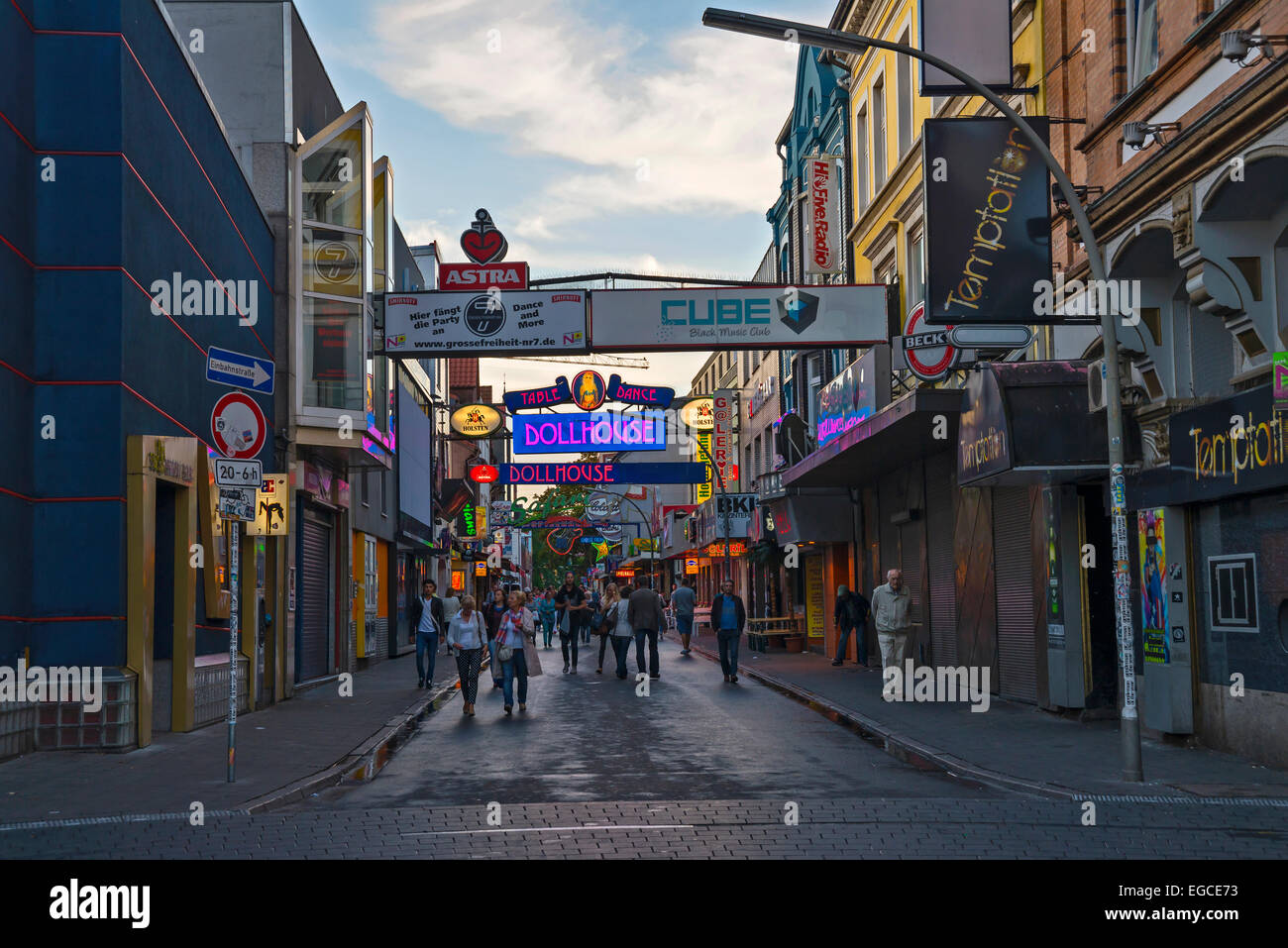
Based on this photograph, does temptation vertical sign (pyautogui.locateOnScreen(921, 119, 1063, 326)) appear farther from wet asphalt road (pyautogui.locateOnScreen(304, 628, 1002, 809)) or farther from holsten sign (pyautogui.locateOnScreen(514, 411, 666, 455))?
holsten sign (pyautogui.locateOnScreen(514, 411, 666, 455))

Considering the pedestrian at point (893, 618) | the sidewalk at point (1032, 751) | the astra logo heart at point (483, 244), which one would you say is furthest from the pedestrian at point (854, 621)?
the astra logo heart at point (483, 244)

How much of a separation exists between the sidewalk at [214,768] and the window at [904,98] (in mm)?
13257

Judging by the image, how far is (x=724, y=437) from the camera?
1993 inches

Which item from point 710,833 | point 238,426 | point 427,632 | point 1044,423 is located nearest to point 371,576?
point 427,632

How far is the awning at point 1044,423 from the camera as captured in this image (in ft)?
47.4

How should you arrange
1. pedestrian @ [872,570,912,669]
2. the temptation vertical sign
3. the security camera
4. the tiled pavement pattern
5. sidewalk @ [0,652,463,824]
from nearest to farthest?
1. the tiled pavement pattern
2. sidewalk @ [0,652,463,824]
3. the security camera
4. the temptation vertical sign
5. pedestrian @ [872,570,912,669]

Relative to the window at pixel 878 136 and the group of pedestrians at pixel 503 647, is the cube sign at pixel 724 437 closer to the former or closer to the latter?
the window at pixel 878 136

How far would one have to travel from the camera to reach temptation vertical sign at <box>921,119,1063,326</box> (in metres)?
14.2

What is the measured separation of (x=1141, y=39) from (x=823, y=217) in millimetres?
15181

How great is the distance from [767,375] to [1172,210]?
3212 centimetres

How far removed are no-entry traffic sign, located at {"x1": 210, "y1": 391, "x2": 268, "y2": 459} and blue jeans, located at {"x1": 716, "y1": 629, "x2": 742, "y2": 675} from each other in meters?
13.3

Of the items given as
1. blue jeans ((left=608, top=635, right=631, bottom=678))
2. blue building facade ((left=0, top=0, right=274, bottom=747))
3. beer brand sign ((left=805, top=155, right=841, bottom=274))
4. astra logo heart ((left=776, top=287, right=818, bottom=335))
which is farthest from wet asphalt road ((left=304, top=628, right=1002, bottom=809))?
beer brand sign ((left=805, top=155, right=841, bottom=274))

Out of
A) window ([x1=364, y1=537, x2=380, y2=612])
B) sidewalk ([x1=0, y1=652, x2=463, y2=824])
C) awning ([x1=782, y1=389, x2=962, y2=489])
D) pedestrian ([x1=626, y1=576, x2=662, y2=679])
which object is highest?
awning ([x1=782, y1=389, x2=962, y2=489])
